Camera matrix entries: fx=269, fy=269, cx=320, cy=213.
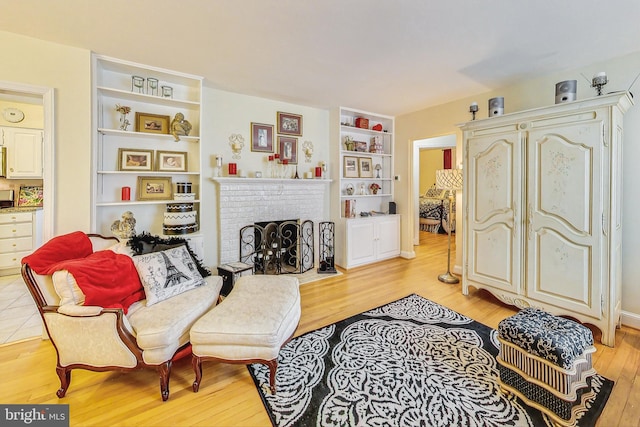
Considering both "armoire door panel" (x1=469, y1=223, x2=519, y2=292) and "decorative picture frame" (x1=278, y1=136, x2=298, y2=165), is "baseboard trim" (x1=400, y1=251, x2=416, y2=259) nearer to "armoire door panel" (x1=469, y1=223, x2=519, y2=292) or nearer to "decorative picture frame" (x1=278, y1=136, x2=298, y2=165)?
"armoire door panel" (x1=469, y1=223, x2=519, y2=292)

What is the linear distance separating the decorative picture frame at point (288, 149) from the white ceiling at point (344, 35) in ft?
3.00

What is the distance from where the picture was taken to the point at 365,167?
471 cm

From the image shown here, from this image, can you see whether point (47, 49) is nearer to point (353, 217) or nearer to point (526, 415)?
point (353, 217)

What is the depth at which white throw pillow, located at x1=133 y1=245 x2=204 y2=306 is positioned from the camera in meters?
2.00

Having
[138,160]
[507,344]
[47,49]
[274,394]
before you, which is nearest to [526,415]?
[507,344]

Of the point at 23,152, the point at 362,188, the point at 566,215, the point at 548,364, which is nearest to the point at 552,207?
the point at 566,215

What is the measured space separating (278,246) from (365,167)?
6.75 ft

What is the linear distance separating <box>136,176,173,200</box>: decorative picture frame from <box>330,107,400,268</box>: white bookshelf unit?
2.33 meters

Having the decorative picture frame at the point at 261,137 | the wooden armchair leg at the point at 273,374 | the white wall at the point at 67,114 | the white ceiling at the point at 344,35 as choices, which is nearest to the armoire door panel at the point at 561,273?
the white ceiling at the point at 344,35

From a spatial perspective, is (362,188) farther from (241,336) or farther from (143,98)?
(241,336)

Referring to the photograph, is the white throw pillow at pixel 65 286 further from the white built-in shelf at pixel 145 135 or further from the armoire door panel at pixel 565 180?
the armoire door panel at pixel 565 180

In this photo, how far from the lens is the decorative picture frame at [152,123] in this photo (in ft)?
9.70

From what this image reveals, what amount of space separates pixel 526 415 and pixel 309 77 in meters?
3.34

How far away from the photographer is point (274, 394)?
5.51ft
